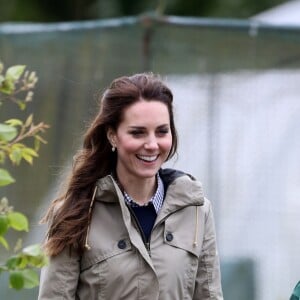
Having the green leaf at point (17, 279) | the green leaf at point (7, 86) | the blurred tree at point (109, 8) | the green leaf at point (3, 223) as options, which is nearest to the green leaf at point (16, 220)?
the green leaf at point (3, 223)

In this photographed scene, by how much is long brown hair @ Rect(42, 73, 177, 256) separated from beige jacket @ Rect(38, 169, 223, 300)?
0.16 feet

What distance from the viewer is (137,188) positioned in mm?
4355

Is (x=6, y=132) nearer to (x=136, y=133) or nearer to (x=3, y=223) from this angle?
(x=3, y=223)

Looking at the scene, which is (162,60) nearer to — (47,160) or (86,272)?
(47,160)

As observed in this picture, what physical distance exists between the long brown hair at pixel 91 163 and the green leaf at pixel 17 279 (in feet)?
4.13

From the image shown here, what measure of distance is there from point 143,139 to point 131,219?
0.28m

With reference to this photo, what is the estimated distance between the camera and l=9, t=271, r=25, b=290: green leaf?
296cm

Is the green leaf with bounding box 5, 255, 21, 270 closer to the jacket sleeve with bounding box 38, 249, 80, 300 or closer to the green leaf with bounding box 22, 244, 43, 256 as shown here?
the green leaf with bounding box 22, 244, 43, 256

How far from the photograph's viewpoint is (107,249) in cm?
425

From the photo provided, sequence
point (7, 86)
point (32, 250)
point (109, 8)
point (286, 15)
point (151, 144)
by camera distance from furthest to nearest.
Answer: point (109, 8)
point (286, 15)
point (151, 144)
point (7, 86)
point (32, 250)

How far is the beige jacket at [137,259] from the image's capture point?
4211mm

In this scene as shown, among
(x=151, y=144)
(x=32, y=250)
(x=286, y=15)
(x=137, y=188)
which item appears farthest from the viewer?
(x=286, y=15)

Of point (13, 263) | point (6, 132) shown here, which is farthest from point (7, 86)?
point (13, 263)

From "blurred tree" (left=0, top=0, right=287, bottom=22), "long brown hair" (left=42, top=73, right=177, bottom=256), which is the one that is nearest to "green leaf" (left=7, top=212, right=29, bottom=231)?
"long brown hair" (left=42, top=73, right=177, bottom=256)
